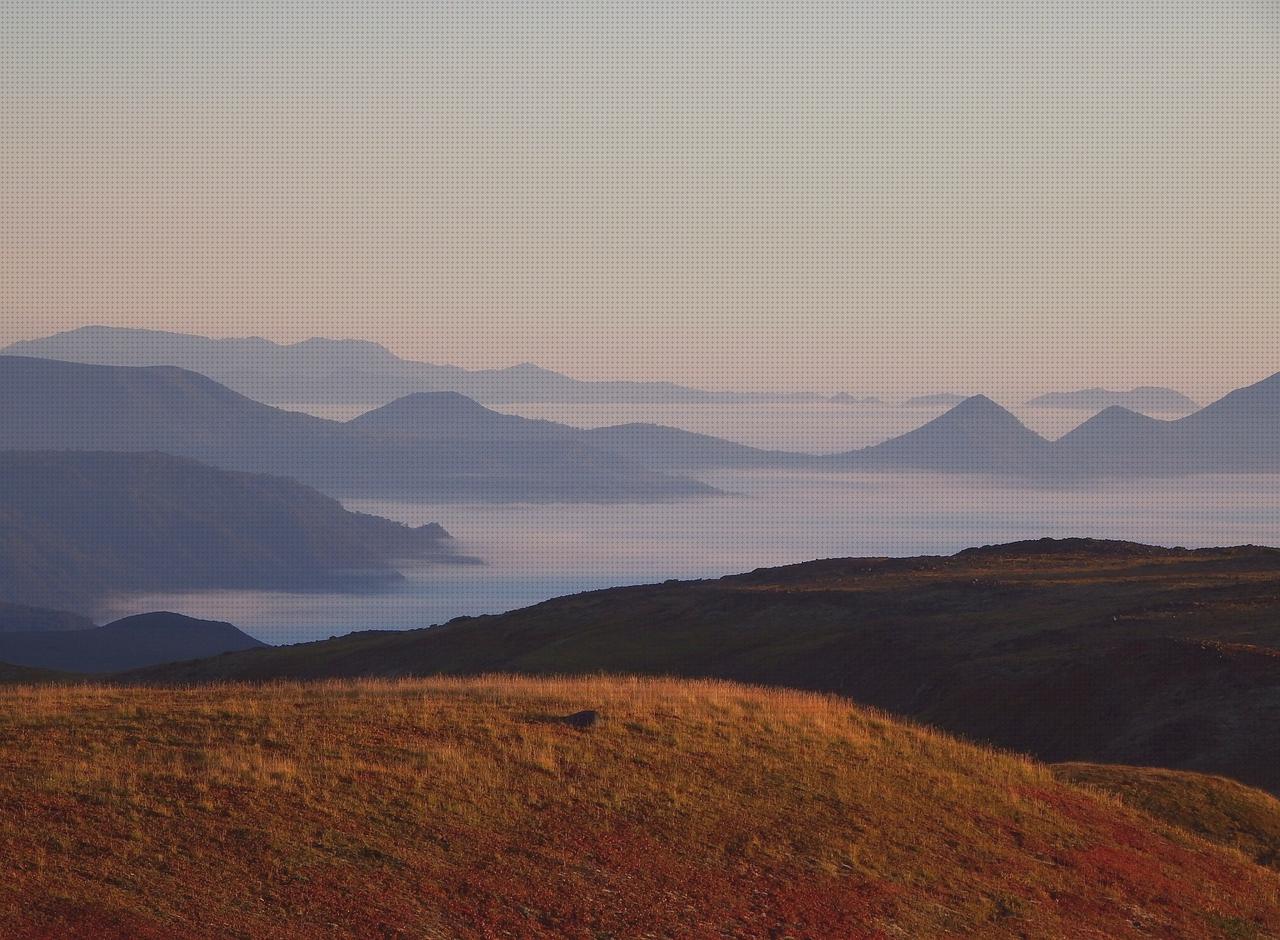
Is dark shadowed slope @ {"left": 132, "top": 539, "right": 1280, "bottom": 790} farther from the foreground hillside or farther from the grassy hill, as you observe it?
the foreground hillside

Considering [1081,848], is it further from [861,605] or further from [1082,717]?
[861,605]

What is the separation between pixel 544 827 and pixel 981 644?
164ft

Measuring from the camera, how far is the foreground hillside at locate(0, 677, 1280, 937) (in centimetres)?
2094

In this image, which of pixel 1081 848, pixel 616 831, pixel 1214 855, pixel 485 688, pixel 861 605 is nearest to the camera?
pixel 616 831

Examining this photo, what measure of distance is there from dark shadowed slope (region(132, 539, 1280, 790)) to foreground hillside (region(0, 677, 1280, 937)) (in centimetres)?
1719

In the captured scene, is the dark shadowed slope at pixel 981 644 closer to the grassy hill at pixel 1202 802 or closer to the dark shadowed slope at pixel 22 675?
the grassy hill at pixel 1202 802

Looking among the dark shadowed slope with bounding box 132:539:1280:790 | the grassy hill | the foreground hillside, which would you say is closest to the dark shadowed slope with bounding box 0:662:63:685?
the dark shadowed slope with bounding box 132:539:1280:790

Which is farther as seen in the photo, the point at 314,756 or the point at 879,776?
the point at 879,776

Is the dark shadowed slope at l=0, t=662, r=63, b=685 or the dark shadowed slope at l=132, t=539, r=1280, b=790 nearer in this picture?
the dark shadowed slope at l=132, t=539, r=1280, b=790

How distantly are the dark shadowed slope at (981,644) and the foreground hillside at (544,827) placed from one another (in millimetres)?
17187

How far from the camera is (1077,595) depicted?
8481 cm

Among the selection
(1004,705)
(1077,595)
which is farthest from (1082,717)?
(1077,595)

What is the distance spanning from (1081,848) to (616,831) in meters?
10.2

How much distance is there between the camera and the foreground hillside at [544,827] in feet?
68.7
